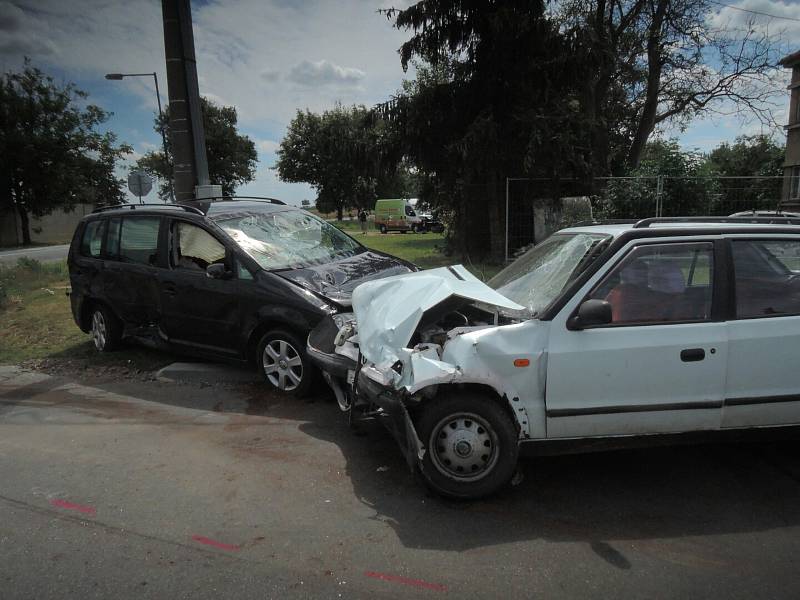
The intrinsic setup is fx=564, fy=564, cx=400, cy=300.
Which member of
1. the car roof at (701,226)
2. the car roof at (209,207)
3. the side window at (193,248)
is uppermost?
the car roof at (209,207)

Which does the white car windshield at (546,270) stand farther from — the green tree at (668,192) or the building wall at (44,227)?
the building wall at (44,227)

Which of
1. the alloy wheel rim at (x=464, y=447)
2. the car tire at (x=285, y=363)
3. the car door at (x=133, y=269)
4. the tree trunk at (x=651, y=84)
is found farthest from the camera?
the tree trunk at (x=651, y=84)

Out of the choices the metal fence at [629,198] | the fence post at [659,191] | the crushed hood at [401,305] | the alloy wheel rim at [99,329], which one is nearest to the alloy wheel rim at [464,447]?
the crushed hood at [401,305]

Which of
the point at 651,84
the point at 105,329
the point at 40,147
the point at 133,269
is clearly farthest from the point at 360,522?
the point at 40,147

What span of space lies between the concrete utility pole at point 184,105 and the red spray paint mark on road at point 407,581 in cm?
623

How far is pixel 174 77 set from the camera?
8.05m

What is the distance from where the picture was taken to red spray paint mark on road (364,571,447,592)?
2609 mm

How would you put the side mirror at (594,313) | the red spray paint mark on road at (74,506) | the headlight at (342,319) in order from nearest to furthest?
the side mirror at (594,313) → the red spray paint mark on road at (74,506) → the headlight at (342,319)

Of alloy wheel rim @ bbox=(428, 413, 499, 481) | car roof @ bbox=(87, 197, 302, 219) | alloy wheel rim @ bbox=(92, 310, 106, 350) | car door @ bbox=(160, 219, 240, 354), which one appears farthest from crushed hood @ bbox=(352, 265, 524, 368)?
alloy wheel rim @ bbox=(92, 310, 106, 350)

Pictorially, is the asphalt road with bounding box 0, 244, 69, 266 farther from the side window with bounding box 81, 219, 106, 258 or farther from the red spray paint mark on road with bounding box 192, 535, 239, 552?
the red spray paint mark on road with bounding box 192, 535, 239, 552

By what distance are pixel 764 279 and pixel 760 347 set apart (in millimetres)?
453

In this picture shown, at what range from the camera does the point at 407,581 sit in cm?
265

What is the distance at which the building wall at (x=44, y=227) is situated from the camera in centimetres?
3712

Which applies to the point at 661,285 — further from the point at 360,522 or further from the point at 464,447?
the point at 360,522
